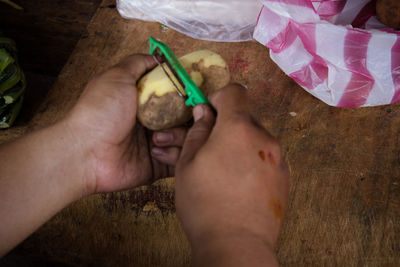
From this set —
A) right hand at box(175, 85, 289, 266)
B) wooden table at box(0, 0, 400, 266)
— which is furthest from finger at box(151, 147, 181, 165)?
right hand at box(175, 85, 289, 266)

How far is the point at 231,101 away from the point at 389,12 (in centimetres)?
71

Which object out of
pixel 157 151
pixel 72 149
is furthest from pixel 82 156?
pixel 157 151

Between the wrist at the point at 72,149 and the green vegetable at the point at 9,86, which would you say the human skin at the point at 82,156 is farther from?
the green vegetable at the point at 9,86

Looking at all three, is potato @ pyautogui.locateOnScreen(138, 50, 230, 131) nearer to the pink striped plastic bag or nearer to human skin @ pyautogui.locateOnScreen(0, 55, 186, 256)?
human skin @ pyautogui.locateOnScreen(0, 55, 186, 256)

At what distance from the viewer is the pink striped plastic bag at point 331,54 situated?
1049 millimetres

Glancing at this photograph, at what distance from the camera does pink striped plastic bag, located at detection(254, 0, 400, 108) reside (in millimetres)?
1049

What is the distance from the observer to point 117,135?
921 mm

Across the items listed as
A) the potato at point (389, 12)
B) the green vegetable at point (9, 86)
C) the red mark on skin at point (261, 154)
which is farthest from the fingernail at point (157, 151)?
the potato at point (389, 12)

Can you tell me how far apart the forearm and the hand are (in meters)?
0.03

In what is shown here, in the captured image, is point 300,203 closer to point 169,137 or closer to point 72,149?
point 169,137

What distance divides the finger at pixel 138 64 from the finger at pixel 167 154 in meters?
0.21

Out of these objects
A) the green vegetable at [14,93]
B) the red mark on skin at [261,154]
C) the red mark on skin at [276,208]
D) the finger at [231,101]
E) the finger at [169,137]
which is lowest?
the green vegetable at [14,93]

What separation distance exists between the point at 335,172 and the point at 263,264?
1.74ft

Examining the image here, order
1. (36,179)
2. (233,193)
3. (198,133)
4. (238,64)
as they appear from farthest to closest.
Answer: (238,64), (36,179), (198,133), (233,193)
